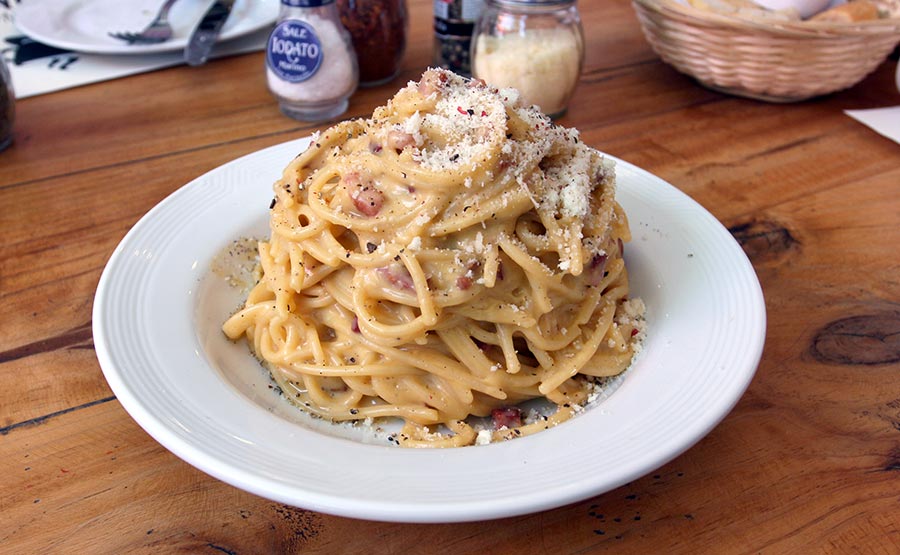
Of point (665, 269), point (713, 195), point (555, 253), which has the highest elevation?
point (555, 253)

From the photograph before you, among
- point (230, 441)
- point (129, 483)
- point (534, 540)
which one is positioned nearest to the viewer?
point (230, 441)

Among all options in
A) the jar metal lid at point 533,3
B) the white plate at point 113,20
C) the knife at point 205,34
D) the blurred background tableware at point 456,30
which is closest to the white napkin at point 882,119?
the jar metal lid at point 533,3

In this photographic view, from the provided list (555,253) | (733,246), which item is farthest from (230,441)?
(733,246)

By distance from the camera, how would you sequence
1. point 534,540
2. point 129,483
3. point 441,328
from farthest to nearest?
point 441,328 → point 129,483 → point 534,540

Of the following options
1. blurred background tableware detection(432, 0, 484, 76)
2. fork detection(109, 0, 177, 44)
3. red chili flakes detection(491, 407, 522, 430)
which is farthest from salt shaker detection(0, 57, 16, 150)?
red chili flakes detection(491, 407, 522, 430)

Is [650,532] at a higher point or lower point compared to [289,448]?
lower

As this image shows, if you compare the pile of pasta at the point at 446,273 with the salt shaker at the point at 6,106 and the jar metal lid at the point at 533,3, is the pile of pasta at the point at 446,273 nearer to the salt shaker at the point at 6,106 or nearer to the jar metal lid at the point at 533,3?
the jar metal lid at the point at 533,3

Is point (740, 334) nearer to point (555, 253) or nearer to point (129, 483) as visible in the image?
point (555, 253)

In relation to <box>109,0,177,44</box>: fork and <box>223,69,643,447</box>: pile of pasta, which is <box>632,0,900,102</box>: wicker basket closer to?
<box>223,69,643,447</box>: pile of pasta

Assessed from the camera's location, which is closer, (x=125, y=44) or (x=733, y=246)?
(x=733, y=246)
